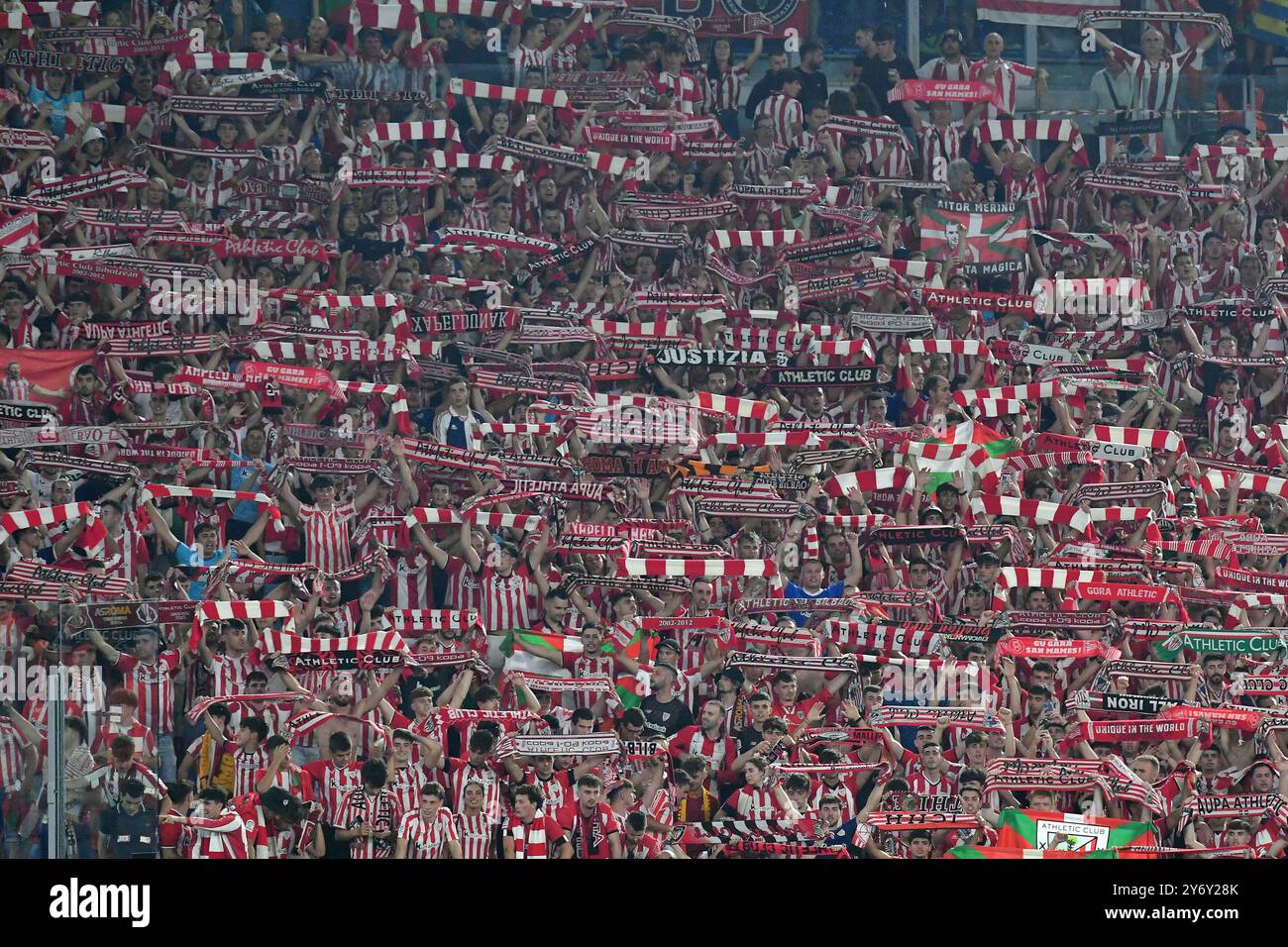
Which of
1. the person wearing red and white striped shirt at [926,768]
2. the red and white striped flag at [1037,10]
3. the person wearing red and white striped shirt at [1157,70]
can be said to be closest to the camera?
the person wearing red and white striped shirt at [926,768]

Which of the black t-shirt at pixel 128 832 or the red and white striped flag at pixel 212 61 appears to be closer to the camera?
the black t-shirt at pixel 128 832

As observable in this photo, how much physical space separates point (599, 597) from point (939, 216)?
17.4 feet

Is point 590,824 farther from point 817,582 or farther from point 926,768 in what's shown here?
point 817,582

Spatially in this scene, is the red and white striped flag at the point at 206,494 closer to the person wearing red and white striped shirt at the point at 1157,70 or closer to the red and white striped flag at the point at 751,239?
the red and white striped flag at the point at 751,239

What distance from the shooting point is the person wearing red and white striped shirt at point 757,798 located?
15227mm

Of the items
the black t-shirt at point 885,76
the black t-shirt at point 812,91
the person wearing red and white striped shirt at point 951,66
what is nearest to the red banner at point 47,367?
the black t-shirt at point 812,91

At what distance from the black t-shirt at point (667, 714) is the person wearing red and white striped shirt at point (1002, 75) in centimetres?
714

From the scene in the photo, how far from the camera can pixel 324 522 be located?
17.1 m

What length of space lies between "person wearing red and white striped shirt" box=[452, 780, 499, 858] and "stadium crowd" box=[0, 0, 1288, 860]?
0.03 metres

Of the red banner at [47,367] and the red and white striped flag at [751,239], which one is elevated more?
the red and white striped flag at [751,239]

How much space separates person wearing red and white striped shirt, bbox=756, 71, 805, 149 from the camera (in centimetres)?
2078

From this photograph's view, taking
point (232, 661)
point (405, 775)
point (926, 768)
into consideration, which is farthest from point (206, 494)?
point (926, 768)

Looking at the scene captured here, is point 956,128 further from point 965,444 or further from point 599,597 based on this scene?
point 599,597

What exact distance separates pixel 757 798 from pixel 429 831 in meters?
1.95
